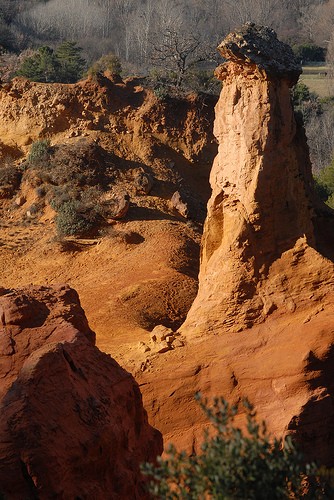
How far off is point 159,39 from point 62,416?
128 feet

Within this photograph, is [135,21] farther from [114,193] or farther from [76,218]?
[76,218]

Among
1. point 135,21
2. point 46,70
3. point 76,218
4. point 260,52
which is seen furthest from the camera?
point 135,21

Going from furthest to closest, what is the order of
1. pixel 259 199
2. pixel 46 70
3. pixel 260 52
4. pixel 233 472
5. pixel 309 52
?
pixel 309 52 → pixel 46 70 → pixel 259 199 → pixel 260 52 → pixel 233 472

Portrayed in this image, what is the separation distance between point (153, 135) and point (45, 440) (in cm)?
2058

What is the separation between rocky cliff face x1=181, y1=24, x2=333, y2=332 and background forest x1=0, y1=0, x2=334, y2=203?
13.4 meters

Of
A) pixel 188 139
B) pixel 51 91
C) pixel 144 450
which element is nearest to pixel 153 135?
pixel 188 139

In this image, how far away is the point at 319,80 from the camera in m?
48.6

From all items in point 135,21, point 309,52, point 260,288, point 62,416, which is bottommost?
point 62,416

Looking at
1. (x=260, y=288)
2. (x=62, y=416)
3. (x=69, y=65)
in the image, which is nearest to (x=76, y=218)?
(x=260, y=288)

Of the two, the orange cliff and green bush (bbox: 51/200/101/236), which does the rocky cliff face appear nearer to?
the orange cliff

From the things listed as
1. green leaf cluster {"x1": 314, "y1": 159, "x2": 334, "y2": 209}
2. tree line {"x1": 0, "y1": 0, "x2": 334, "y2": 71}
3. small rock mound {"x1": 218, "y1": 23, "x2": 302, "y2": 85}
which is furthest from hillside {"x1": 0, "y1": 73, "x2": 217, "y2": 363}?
tree line {"x1": 0, "y1": 0, "x2": 334, "y2": 71}

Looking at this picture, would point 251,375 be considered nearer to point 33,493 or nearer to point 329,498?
point 329,498

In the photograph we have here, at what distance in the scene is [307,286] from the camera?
25.2 feet

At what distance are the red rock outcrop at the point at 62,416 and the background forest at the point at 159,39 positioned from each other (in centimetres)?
1665
